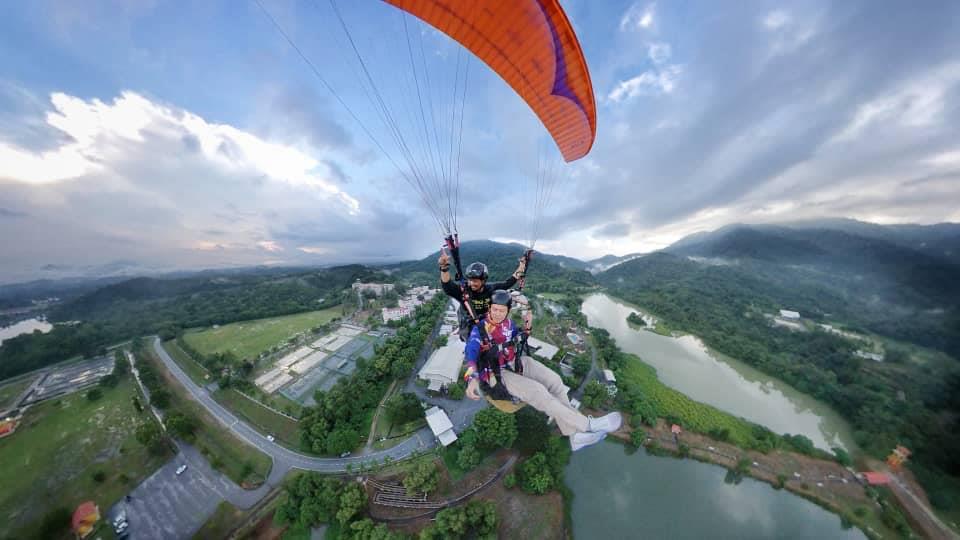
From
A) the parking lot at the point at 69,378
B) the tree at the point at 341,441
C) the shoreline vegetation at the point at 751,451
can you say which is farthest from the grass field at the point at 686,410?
the parking lot at the point at 69,378

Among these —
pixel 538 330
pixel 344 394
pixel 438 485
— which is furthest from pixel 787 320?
pixel 344 394

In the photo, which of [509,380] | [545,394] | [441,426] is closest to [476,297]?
[509,380]

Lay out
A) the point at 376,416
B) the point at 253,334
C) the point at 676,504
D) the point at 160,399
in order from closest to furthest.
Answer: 1. the point at 676,504
2. the point at 376,416
3. the point at 160,399
4. the point at 253,334

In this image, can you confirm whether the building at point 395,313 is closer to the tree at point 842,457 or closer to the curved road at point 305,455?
the curved road at point 305,455

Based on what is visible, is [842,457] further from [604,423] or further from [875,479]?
[604,423]

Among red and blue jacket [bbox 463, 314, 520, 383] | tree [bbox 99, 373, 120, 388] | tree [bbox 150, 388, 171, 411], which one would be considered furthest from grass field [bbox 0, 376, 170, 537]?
red and blue jacket [bbox 463, 314, 520, 383]
